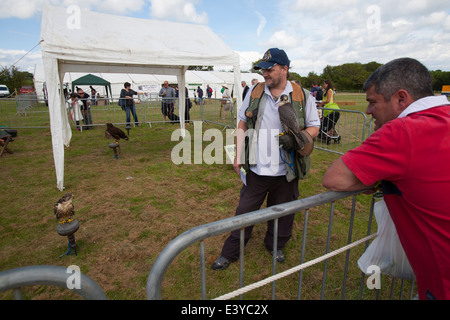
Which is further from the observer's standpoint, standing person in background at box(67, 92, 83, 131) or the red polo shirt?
standing person in background at box(67, 92, 83, 131)

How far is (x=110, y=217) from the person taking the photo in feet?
12.4

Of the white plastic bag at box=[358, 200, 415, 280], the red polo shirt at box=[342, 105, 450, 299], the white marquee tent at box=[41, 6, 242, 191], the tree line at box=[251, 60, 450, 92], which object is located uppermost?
the tree line at box=[251, 60, 450, 92]

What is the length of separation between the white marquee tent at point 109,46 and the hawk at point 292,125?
3.82 metres

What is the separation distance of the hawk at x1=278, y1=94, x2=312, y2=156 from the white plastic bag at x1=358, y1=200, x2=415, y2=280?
33.0 inches

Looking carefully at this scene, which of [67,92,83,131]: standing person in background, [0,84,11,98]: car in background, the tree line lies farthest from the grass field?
the tree line

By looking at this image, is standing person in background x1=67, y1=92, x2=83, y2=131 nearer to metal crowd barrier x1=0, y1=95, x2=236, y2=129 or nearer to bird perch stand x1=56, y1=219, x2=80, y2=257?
metal crowd barrier x1=0, y1=95, x2=236, y2=129

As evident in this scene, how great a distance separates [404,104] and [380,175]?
0.44 meters

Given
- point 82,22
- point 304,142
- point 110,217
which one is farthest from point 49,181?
point 304,142

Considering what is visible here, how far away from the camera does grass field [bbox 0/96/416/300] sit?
8.39ft

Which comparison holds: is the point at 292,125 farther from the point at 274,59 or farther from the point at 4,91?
the point at 4,91

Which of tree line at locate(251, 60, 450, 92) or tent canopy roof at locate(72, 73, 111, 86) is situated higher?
tree line at locate(251, 60, 450, 92)

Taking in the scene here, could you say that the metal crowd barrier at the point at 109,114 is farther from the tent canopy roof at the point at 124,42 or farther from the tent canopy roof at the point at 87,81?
the tent canopy roof at the point at 124,42

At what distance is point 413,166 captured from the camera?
1113 millimetres
